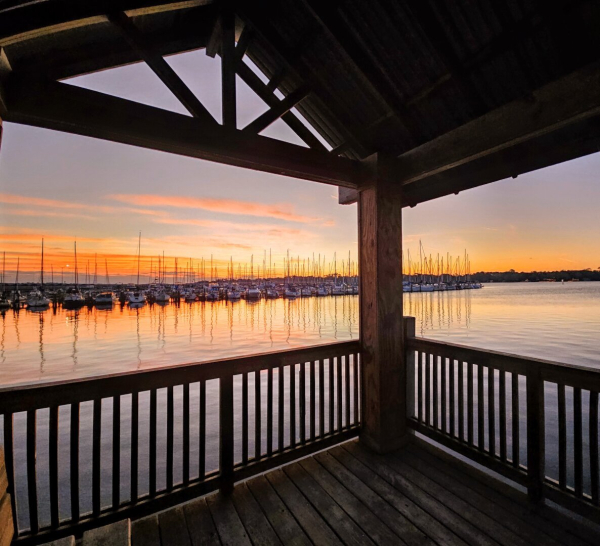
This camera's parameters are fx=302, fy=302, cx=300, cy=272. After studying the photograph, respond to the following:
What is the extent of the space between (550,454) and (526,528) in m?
3.07

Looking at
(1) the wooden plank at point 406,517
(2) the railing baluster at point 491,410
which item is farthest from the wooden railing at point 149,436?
(2) the railing baluster at point 491,410

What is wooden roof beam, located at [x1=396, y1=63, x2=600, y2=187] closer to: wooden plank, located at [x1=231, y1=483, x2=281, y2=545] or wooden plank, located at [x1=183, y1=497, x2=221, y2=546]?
wooden plank, located at [x1=231, y1=483, x2=281, y2=545]

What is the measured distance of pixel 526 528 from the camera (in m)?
1.84

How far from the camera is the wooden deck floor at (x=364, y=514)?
1.79m

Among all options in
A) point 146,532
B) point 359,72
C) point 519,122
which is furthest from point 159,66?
point 146,532

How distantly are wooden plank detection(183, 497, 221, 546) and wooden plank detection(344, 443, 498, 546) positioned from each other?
1289 millimetres

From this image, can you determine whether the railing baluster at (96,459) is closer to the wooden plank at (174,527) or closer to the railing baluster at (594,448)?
the wooden plank at (174,527)

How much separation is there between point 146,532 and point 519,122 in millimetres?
3452

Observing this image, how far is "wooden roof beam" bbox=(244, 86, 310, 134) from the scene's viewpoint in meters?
2.21

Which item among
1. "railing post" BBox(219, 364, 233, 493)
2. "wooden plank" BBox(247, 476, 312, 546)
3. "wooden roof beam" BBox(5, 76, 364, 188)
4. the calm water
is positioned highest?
"wooden roof beam" BBox(5, 76, 364, 188)

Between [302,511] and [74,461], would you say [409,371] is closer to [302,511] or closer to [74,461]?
[302,511]

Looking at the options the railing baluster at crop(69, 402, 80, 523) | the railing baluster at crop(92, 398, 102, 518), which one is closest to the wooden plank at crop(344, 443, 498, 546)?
the railing baluster at crop(92, 398, 102, 518)

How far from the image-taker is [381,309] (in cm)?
273

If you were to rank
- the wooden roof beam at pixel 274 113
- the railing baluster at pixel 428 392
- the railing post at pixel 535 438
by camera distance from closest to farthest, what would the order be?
the railing post at pixel 535 438, the wooden roof beam at pixel 274 113, the railing baluster at pixel 428 392
